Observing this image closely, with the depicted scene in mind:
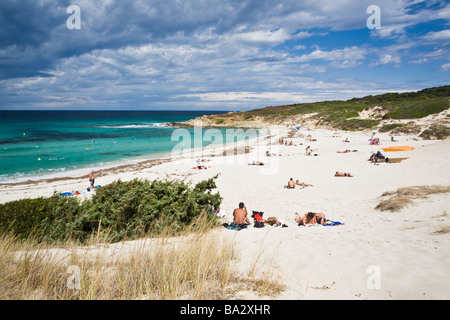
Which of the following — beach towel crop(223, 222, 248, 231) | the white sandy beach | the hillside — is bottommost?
beach towel crop(223, 222, 248, 231)

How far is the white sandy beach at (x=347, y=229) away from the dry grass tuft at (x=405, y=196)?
251 millimetres

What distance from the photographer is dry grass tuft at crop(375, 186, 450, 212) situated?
834cm

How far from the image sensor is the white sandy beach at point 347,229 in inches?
144

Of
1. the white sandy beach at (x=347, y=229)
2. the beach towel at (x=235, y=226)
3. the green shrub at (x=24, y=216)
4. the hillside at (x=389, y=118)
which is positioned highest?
the hillside at (x=389, y=118)

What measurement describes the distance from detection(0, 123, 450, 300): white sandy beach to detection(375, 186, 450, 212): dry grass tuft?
25 centimetres

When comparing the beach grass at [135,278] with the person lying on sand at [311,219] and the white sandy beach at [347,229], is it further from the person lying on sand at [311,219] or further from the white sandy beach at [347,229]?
the person lying on sand at [311,219]

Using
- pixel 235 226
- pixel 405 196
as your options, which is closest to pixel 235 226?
pixel 235 226

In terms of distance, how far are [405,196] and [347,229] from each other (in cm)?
337

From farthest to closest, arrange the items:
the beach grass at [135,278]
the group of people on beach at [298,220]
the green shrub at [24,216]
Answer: the group of people on beach at [298,220]
the green shrub at [24,216]
the beach grass at [135,278]

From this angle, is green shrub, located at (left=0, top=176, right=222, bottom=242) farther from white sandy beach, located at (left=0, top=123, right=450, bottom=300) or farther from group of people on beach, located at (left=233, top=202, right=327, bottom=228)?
white sandy beach, located at (left=0, top=123, right=450, bottom=300)

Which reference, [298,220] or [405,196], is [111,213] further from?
[405,196]

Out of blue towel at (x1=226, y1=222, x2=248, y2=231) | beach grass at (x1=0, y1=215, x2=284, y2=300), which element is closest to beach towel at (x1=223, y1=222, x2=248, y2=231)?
blue towel at (x1=226, y1=222, x2=248, y2=231)

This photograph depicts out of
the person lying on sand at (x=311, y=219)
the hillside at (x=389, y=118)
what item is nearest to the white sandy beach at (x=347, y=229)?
the person lying on sand at (x=311, y=219)

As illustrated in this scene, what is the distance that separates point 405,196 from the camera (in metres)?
8.87
